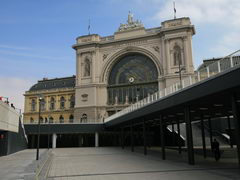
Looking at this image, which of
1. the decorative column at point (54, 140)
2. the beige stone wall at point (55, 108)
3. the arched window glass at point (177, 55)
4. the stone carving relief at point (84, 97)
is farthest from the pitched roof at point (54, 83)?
the arched window glass at point (177, 55)

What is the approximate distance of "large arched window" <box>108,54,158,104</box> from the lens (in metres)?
67.4

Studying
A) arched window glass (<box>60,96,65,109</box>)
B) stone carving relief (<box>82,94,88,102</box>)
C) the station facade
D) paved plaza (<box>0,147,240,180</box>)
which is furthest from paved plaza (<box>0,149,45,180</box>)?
arched window glass (<box>60,96,65,109</box>)

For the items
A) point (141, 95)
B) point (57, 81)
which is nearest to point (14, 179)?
point (141, 95)

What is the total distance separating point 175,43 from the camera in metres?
64.1

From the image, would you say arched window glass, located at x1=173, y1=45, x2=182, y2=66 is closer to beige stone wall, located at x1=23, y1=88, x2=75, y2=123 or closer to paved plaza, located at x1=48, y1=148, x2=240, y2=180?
beige stone wall, located at x1=23, y1=88, x2=75, y2=123

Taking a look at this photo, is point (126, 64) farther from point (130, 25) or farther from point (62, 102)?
point (62, 102)

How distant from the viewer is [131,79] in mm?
69500

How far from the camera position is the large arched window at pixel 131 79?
67.4m

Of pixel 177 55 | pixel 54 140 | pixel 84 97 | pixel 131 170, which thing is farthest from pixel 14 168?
pixel 177 55

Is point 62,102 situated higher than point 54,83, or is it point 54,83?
point 54,83

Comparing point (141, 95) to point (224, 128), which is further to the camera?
point (141, 95)

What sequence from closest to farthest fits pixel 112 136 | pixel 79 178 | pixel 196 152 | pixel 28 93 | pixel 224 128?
pixel 79 178
pixel 196 152
pixel 224 128
pixel 112 136
pixel 28 93

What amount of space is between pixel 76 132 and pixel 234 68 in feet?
156

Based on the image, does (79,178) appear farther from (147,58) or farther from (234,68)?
(147,58)
